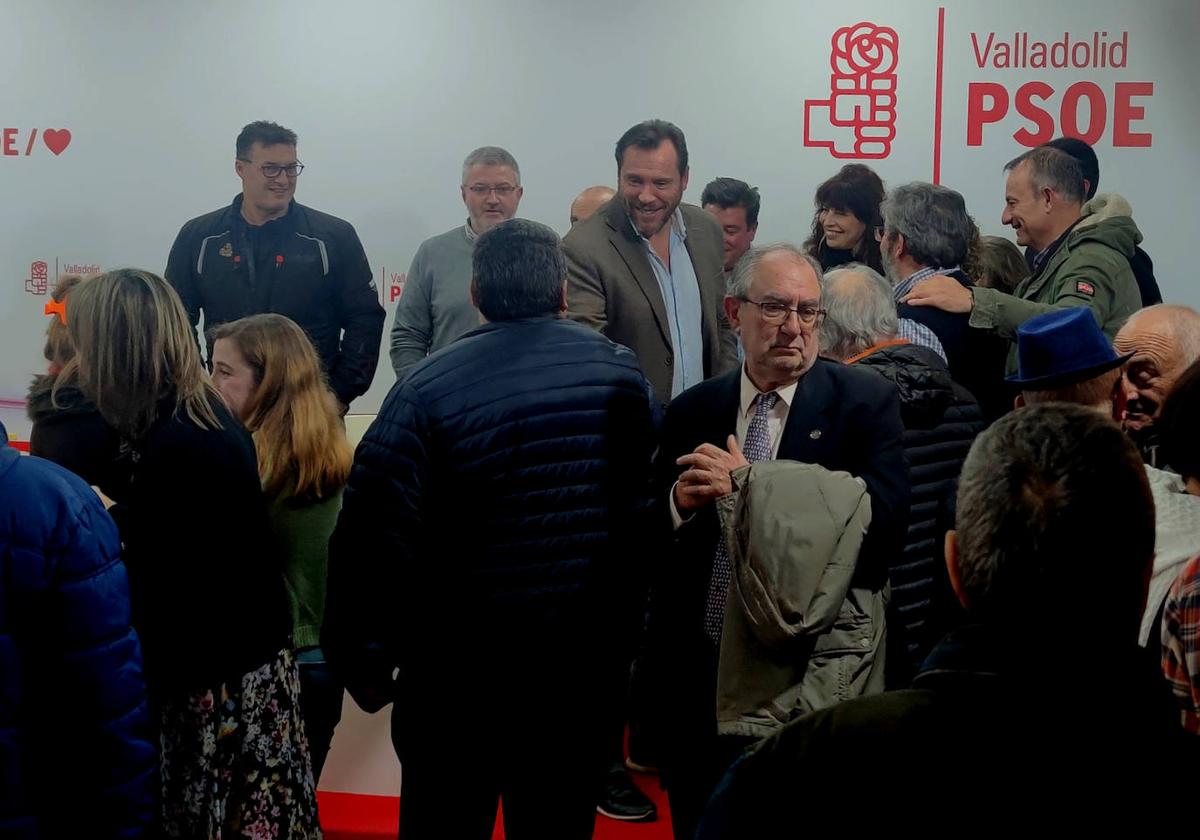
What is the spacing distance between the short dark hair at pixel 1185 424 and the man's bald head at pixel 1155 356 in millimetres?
916

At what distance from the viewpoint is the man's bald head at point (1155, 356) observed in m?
2.65

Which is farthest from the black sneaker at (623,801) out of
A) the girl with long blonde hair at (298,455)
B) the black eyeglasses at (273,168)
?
the black eyeglasses at (273,168)

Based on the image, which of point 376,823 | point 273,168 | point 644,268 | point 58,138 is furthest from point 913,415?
point 58,138

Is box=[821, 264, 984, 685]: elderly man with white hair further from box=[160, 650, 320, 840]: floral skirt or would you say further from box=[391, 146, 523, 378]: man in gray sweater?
box=[391, 146, 523, 378]: man in gray sweater

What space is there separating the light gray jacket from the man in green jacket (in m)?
1.19

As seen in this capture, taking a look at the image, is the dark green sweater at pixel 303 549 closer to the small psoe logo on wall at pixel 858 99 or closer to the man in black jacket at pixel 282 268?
the man in black jacket at pixel 282 268

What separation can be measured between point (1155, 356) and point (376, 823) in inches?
83.9

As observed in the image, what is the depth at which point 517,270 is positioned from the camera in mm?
2336

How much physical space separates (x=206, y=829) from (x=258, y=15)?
4.12 meters

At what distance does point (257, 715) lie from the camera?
2.49m

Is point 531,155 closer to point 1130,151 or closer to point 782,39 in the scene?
point 782,39

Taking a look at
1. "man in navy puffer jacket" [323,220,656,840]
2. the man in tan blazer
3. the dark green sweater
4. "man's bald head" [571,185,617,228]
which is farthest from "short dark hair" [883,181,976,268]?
"man's bald head" [571,185,617,228]

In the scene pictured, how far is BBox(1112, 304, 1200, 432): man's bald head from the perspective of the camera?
2650 mm

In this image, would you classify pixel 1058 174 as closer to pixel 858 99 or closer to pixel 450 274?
pixel 858 99
